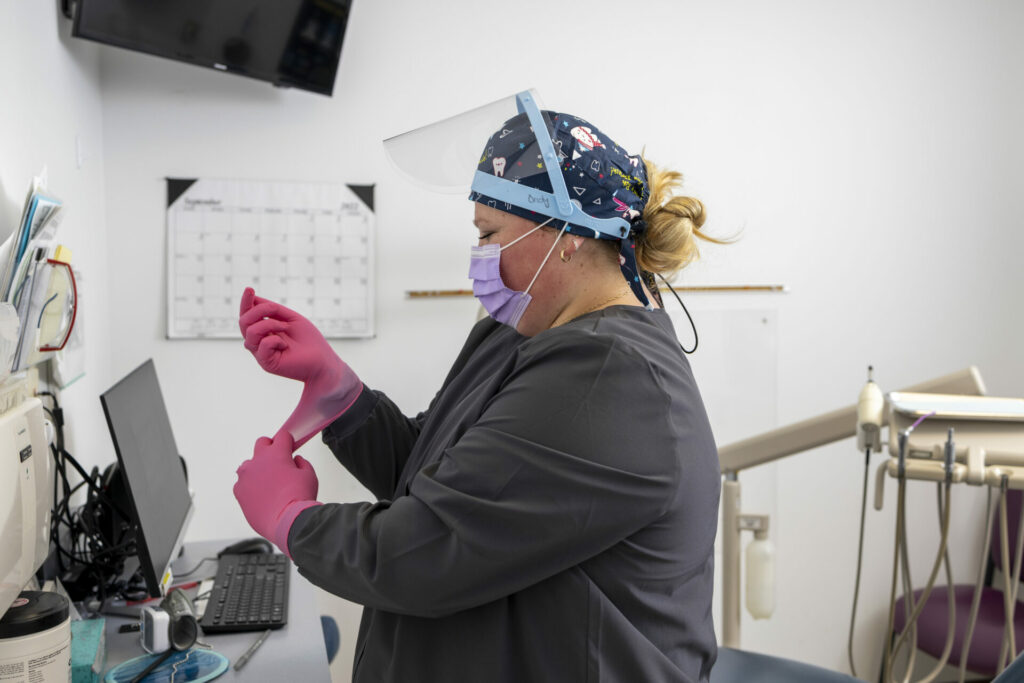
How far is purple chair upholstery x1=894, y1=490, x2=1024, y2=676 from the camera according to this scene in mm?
2170

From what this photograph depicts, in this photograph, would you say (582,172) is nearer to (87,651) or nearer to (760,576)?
(87,651)

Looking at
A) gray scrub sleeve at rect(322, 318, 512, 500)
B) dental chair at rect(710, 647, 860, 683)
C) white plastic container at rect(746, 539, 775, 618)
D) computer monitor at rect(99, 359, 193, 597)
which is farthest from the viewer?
white plastic container at rect(746, 539, 775, 618)

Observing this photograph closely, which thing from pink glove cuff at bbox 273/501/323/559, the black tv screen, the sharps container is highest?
the black tv screen

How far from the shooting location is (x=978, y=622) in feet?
7.52

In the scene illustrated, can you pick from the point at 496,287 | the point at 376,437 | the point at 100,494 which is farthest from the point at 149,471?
the point at 496,287

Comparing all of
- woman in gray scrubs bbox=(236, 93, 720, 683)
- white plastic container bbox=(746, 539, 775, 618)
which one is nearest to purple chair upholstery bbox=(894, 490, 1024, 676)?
white plastic container bbox=(746, 539, 775, 618)

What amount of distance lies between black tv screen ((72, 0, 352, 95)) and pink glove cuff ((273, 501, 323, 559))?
4.26 ft

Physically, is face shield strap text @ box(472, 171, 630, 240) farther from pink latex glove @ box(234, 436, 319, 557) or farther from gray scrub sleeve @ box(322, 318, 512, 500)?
pink latex glove @ box(234, 436, 319, 557)

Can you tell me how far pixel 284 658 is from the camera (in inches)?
52.1

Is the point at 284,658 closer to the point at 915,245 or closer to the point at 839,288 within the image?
the point at 839,288

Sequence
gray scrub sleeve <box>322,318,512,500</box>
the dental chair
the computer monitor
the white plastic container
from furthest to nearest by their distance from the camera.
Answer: the white plastic container, the dental chair, gray scrub sleeve <box>322,318,512,500</box>, the computer monitor

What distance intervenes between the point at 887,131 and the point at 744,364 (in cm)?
87

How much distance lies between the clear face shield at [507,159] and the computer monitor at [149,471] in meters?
0.59

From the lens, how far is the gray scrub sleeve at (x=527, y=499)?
905 millimetres
